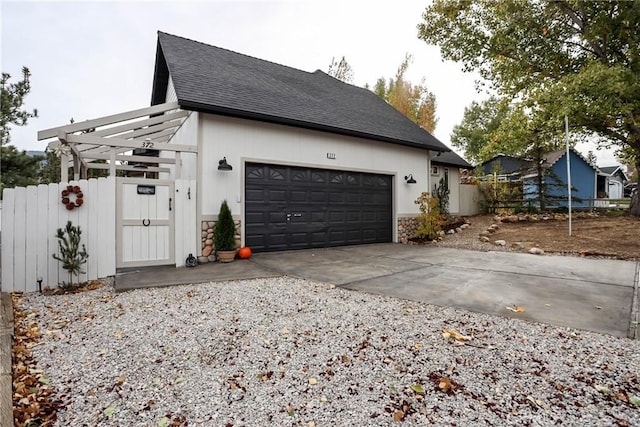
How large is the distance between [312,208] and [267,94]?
315 cm

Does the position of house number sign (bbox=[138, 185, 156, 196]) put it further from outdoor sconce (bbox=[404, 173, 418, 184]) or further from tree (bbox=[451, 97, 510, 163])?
tree (bbox=[451, 97, 510, 163])

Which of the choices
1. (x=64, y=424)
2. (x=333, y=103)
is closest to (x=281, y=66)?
(x=333, y=103)

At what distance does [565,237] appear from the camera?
8109 mm

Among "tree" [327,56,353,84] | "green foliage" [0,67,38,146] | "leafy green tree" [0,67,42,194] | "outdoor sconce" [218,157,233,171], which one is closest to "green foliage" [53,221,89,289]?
"outdoor sconce" [218,157,233,171]

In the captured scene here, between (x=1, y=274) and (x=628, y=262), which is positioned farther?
(x=628, y=262)

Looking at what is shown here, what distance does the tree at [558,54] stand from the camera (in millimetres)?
8281

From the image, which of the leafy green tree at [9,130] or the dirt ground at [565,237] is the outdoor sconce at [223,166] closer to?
the dirt ground at [565,237]

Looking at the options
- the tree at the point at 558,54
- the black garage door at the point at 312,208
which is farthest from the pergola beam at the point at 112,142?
the tree at the point at 558,54

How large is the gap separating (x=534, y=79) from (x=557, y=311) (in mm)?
10551

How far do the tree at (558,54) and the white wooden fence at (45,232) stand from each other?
11.3m

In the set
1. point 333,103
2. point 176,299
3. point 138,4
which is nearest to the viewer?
point 176,299

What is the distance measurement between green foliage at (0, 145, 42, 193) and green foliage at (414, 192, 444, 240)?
13952mm

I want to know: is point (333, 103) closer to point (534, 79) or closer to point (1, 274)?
point (534, 79)

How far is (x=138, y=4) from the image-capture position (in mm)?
8133
